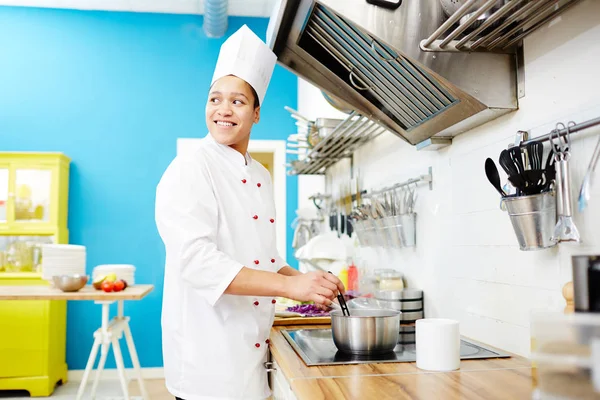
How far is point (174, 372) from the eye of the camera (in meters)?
1.60

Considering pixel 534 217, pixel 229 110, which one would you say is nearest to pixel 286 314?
pixel 229 110

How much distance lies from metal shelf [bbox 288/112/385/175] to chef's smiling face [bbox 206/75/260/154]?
563 mm

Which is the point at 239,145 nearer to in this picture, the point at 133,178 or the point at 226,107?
the point at 226,107

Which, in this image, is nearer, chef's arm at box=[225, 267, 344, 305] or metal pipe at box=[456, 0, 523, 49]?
metal pipe at box=[456, 0, 523, 49]

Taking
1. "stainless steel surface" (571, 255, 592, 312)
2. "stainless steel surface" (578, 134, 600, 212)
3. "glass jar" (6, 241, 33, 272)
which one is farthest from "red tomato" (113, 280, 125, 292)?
"stainless steel surface" (571, 255, 592, 312)

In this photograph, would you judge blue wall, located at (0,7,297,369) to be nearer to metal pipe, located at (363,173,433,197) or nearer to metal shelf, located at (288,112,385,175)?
metal shelf, located at (288,112,385,175)

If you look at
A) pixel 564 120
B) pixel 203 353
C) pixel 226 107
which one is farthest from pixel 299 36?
pixel 203 353

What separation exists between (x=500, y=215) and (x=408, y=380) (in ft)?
1.95

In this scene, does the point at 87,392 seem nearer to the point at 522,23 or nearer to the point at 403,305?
the point at 403,305

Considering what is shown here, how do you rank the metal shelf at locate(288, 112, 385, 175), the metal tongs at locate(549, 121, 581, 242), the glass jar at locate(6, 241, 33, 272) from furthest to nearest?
the glass jar at locate(6, 241, 33, 272), the metal shelf at locate(288, 112, 385, 175), the metal tongs at locate(549, 121, 581, 242)

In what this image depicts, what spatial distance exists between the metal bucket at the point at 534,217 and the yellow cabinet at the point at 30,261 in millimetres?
4117

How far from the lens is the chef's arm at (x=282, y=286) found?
4.66 feet

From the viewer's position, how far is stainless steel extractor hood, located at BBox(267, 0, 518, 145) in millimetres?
1438

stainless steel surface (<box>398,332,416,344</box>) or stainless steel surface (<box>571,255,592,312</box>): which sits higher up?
stainless steel surface (<box>571,255,592,312</box>)
